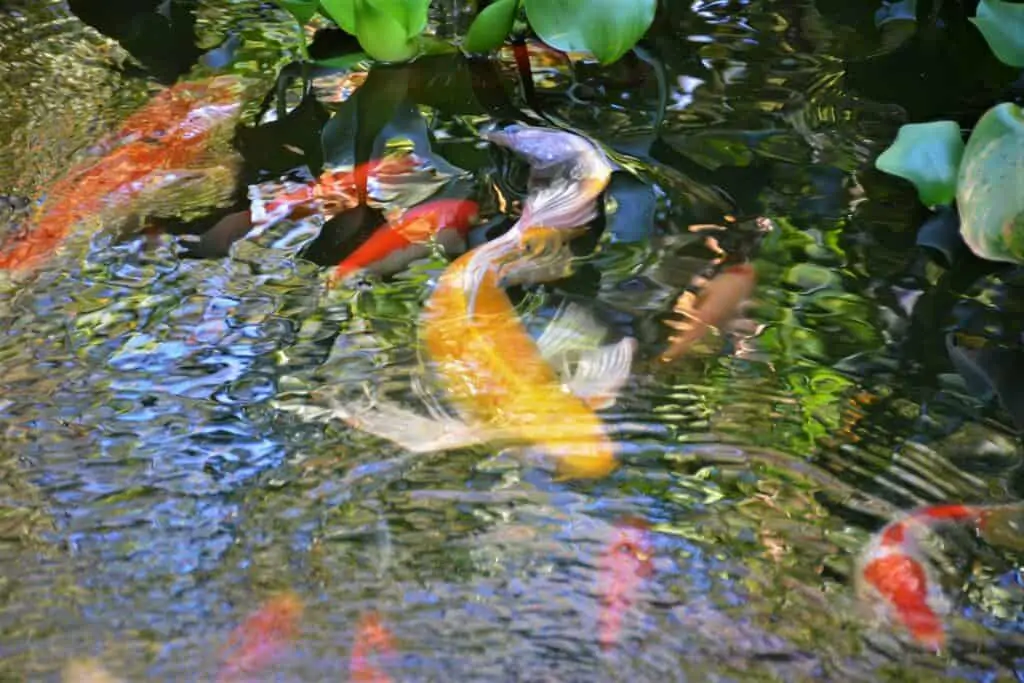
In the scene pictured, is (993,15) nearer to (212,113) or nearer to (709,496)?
(709,496)

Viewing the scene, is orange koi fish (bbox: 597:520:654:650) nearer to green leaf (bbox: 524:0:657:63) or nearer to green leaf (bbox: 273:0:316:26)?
green leaf (bbox: 524:0:657:63)

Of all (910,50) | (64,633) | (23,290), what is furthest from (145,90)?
(910,50)

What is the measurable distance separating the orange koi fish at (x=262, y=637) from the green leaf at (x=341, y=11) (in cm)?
137

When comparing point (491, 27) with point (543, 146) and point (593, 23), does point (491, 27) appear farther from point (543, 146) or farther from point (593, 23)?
point (543, 146)

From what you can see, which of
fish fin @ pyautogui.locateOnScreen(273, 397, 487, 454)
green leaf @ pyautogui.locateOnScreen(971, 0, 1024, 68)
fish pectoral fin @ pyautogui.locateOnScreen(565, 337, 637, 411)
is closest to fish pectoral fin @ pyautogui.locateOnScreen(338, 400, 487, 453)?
fish fin @ pyautogui.locateOnScreen(273, 397, 487, 454)

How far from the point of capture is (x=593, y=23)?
2006 mm

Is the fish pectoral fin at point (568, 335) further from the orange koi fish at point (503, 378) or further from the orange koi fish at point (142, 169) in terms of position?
the orange koi fish at point (142, 169)

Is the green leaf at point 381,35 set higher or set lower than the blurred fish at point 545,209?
higher

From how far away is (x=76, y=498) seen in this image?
4.05ft

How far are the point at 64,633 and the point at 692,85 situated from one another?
5.14 feet

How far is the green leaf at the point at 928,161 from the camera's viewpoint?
65.0 inches

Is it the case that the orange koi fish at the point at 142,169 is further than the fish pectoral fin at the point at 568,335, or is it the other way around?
the orange koi fish at the point at 142,169

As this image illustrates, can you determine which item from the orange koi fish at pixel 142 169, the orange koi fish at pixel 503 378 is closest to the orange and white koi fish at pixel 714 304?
the orange koi fish at pixel 503 378

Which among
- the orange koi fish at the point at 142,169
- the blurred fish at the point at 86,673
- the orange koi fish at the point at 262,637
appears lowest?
the orange koi fish at the point at 262,637
